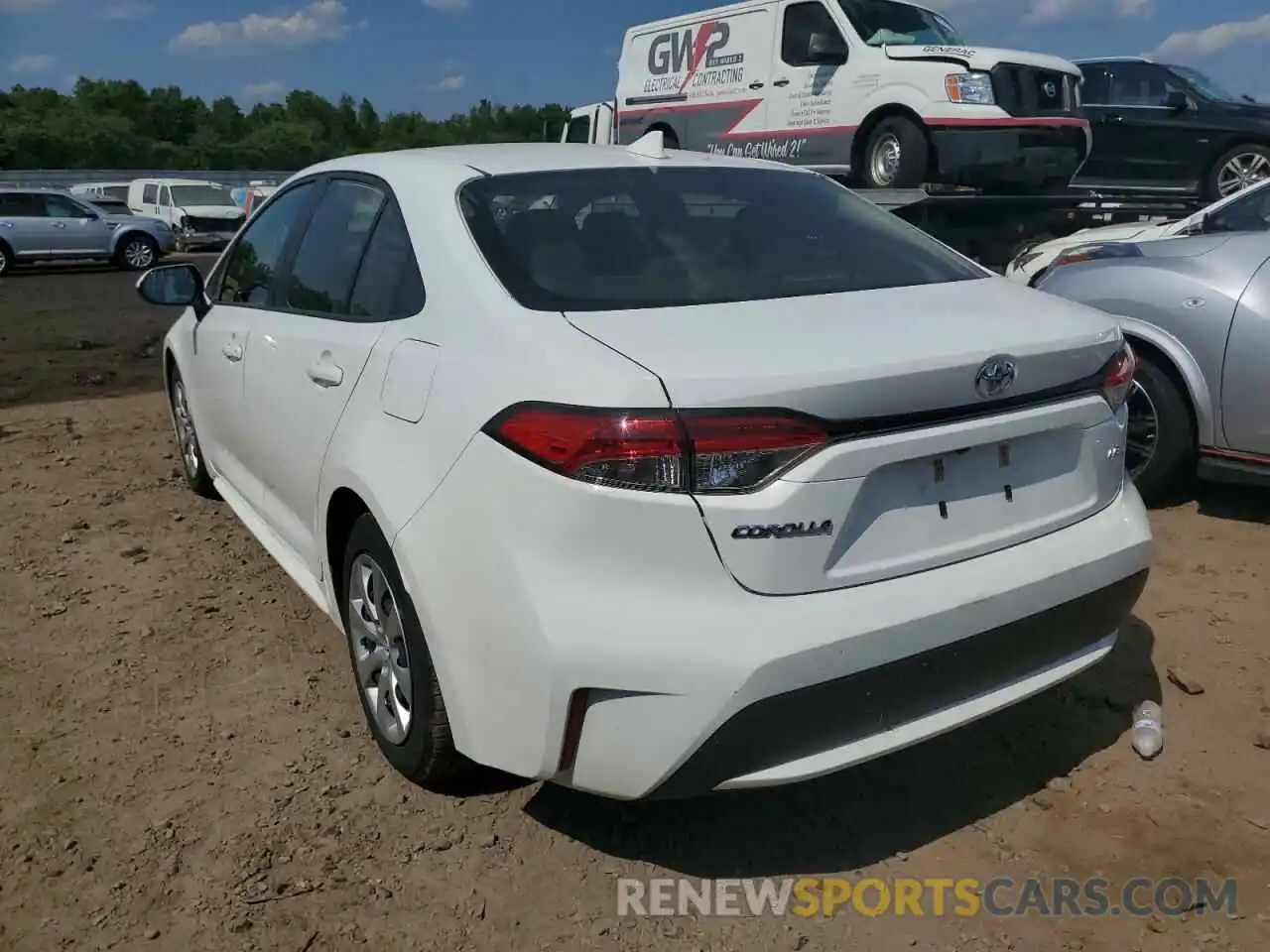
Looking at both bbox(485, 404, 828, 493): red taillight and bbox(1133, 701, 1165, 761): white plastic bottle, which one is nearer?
bbox(485, 404, 828, 493): red taillight

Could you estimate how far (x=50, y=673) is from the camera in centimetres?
347

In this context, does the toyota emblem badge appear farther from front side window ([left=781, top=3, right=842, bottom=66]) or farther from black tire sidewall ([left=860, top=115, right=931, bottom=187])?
front side window ([left=781, top=3, right=842, bottom=66])

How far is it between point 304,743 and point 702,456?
1678 millimetres

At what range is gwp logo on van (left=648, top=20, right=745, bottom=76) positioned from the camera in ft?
36.3

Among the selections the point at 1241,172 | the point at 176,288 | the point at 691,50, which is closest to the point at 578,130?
the point at 691,50

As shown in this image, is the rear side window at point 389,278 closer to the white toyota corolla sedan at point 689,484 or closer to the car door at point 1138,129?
the white toyota corolla sedan at point 689,484

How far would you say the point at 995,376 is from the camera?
224cm

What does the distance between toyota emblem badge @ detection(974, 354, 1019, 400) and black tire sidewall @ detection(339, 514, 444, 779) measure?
1287 millimetres

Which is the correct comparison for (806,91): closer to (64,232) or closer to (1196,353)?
(1196,353)

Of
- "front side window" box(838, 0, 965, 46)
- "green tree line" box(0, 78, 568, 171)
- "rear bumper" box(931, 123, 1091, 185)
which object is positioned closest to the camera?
"rear bumper" box(931, 123, 1091, 185)

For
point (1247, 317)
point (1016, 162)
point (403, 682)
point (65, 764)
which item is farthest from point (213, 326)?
point (1016, 162)

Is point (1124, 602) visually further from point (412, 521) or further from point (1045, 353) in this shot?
point (412, 521)

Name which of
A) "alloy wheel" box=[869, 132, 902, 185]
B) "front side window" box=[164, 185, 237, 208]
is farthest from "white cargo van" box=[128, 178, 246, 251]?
"alloy wheel" box=[869, 132, 902, 185]

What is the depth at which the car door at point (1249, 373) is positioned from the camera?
4.16m
